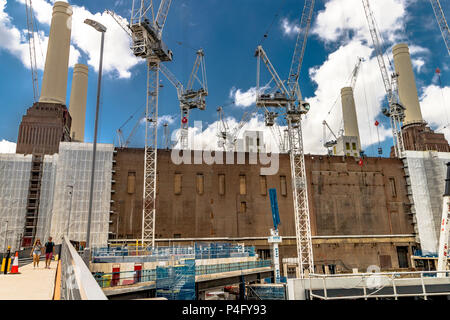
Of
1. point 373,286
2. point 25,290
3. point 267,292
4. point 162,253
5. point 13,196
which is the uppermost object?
point 13,196

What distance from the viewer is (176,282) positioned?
22.9 meters

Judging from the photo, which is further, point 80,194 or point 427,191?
point 427,191

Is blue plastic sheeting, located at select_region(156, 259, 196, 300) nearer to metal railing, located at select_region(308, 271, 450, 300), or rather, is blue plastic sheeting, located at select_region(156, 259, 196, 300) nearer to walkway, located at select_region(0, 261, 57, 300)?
metal railing, located at select_region(308, 271, 450, 300)

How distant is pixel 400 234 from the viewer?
66062mm

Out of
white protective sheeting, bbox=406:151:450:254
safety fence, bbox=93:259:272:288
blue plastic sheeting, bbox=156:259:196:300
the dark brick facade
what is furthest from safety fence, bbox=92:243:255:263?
white protective sheeting, bbox=406:151:450:254

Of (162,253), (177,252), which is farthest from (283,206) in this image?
(162,253)

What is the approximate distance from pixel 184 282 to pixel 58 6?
127 metres

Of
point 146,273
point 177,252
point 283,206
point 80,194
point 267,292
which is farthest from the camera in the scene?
point 283,206

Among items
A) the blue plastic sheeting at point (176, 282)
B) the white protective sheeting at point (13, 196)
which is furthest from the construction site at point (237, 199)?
the blue plastic sheeting at point (176, 282)

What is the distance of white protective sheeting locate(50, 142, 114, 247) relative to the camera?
52.7 meters

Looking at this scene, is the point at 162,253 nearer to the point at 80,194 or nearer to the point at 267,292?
the point at 267,292

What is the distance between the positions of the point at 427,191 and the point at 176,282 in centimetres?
6514

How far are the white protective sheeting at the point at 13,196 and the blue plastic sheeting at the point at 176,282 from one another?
140 ft
